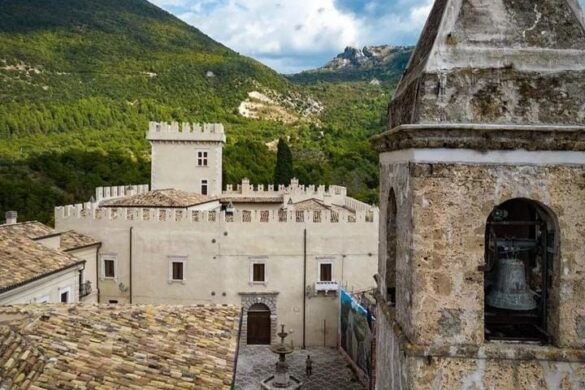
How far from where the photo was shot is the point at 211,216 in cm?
2411

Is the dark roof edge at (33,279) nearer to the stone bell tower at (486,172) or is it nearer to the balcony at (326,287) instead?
the balcony at (326,287)

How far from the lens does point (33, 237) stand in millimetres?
19188

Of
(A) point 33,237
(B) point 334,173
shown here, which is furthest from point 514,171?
(B) point 334,173

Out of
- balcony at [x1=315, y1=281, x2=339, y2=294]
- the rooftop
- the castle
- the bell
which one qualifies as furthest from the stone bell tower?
balcony at [x1=315, y1=281, x2=339, y2=294]

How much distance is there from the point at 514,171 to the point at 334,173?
49.4 m

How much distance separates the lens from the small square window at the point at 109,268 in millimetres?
24562

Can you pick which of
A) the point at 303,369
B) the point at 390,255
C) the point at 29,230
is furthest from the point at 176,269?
the point at 390,255

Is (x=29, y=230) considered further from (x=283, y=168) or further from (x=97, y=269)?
(x=283, y=168)

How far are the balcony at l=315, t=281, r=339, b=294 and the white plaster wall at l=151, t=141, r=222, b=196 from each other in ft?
40.1

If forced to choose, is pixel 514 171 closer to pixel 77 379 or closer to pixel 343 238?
pixel 77 379

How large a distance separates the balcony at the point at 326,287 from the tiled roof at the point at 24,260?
9.51 m

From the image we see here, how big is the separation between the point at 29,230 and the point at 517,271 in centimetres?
1801

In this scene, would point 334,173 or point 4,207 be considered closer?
point 4,207

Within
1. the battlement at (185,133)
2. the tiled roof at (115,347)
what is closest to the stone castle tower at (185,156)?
the battlement at (185,133)
